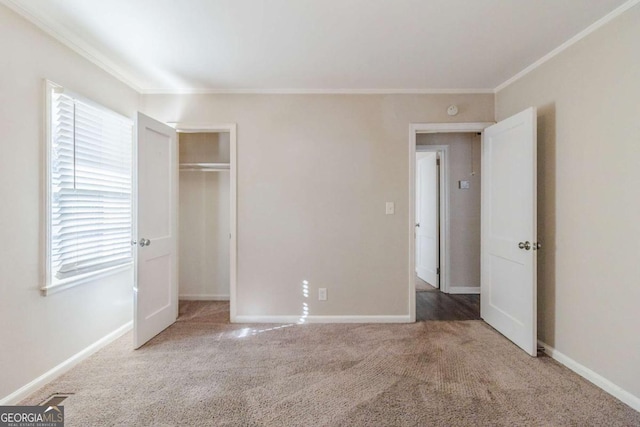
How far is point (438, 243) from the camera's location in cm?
450

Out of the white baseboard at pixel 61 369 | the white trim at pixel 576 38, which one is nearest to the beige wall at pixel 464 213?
the white trim at pixel 576 38

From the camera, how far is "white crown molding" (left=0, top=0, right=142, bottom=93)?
6.18 feet

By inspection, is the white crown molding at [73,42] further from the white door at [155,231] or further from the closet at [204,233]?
the closet at [204,233]

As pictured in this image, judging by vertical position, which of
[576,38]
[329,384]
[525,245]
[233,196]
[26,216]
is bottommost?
[329,384]

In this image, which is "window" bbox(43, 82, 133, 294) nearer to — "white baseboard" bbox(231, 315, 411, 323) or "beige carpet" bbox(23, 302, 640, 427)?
"beige carpet" bbox(23, 302, 640, 427)

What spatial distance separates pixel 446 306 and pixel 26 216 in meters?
4.01

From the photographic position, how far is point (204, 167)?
3.82m

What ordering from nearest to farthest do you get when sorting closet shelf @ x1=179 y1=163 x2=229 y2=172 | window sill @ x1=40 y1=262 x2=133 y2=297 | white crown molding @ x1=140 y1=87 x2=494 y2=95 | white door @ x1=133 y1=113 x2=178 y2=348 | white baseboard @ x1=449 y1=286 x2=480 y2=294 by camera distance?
window sill @ x1=40 y1=262 x2=133 y2=297
white door @ x1=133 y1=113 x2=178 y2=348
white crown molding @ x1=140 y1=87 x2=494 y2=95
closet shelf @ x1=179 y1=163 x2=229 y2=172
white baseboard @ x1=449 y1=286 x2=480 y2=294

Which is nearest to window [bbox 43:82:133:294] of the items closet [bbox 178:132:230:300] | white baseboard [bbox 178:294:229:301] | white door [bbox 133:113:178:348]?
white door [bbox 133:113:178:348]

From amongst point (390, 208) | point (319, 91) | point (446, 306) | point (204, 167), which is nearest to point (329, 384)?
point (390, 208)

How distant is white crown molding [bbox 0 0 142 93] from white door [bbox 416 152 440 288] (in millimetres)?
4017

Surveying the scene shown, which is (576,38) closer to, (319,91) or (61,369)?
(319,91)

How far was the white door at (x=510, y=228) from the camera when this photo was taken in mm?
2432

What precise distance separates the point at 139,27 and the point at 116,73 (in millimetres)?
909
